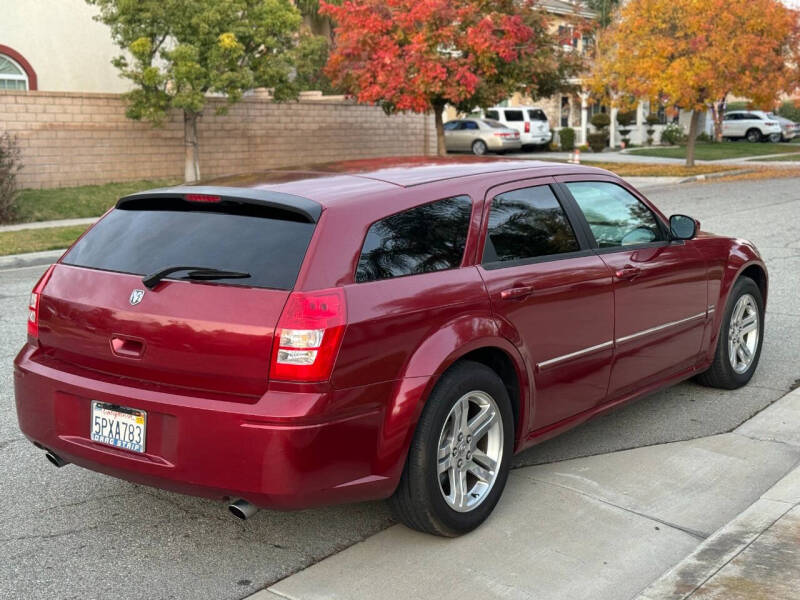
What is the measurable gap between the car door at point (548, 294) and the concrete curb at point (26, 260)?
1048 centimetres

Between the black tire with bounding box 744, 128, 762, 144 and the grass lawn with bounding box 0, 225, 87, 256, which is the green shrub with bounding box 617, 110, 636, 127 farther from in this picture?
the grass lawn with bounding box 0, 225, 87, 256

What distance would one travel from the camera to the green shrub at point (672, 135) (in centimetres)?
4724

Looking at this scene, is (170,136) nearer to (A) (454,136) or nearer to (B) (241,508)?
(A) (454,136)

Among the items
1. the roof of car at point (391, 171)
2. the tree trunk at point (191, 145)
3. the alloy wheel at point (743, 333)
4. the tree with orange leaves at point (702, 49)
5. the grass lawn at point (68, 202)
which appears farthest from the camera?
the tree with orange leaves at point (702, 49)

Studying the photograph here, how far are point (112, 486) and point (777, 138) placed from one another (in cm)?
5335

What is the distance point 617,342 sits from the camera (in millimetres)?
5129

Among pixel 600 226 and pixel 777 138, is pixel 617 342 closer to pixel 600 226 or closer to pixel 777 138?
pixel 600 226

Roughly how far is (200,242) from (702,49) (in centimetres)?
2690

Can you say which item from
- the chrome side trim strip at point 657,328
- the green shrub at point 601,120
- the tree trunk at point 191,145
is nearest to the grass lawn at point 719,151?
the green shrub at point 601,120

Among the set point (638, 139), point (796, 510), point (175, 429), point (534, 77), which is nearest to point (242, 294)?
point (175, 429)

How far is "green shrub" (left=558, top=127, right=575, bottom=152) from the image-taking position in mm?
43866

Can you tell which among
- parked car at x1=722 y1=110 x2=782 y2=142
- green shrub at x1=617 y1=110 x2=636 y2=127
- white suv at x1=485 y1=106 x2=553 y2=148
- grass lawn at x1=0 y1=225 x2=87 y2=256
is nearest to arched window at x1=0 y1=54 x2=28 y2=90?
grass lawn at x1=0 y1=225 x2=87 y2=256

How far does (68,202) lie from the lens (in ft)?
68.0

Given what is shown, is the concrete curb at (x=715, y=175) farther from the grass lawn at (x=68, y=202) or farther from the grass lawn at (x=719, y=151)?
the grass lawn at (x=68, y=202)
